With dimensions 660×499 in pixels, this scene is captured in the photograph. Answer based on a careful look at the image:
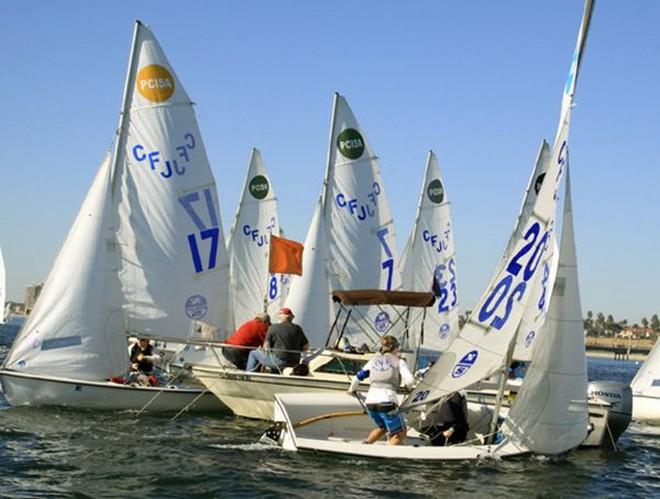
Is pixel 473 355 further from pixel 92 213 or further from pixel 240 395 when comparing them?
pixel 92 213

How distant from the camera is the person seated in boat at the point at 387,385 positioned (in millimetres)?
12312

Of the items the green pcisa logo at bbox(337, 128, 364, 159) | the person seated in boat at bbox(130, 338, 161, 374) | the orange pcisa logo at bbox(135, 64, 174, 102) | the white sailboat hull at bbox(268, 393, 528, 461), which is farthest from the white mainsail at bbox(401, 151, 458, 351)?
the white sailboat hull at bbox(268, 393, 528, 461)

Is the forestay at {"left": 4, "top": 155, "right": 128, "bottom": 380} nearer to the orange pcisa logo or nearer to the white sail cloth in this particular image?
the orange pcisa logo

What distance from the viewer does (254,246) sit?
29.5 m

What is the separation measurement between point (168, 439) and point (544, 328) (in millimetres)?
5950

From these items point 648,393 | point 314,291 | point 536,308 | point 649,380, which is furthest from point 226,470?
point 649,380

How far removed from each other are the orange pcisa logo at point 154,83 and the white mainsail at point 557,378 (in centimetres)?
849

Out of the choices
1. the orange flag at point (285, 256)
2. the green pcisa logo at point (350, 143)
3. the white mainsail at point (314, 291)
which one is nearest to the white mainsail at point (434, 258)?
the green pcisa logo at point (350, 143)

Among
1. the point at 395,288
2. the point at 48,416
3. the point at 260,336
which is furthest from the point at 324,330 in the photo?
the point at 48,416

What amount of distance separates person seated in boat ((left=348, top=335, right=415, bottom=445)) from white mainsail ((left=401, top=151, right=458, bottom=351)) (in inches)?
662

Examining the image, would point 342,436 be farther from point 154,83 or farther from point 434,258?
point 434,258

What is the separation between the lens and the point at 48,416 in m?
15.3

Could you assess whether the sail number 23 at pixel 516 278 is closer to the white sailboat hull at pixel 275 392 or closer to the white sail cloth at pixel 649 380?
the white sailboat hull at pixel 275 392

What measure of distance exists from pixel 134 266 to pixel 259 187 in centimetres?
1355
